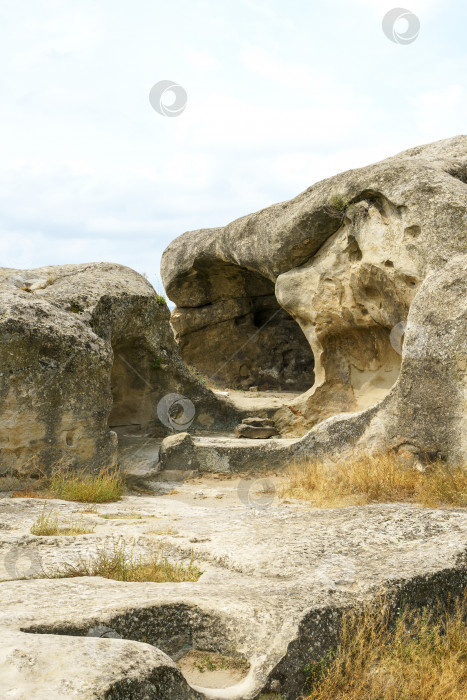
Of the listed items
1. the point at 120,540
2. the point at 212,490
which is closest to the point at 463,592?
the point at 120,540

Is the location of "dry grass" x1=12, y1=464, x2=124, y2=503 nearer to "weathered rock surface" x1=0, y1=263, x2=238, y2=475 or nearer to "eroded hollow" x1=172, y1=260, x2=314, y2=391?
"weathered rock surface" x1=0, y1=263, x2=238, y2=475

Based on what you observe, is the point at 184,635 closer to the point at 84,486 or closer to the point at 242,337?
the point at 84,486

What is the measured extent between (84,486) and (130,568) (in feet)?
11.7

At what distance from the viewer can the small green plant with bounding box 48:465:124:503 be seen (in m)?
7.79

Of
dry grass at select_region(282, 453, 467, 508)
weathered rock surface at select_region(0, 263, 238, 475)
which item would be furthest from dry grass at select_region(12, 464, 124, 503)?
dry grass at select_region(282, 453, 467, 508)

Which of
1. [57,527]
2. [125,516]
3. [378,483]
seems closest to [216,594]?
[57,527]

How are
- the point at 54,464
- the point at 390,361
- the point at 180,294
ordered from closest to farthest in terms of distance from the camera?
the point at 54,464 → the point at 390,361 → the point at 180,294

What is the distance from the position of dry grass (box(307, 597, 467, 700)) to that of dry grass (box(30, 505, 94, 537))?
260 centimetres

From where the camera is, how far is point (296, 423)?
12.6m

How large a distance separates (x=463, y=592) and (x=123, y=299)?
722cm

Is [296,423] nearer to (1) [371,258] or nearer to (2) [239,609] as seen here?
(1) [371,258]

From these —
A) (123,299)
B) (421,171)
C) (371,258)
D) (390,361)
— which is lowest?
(390,361)

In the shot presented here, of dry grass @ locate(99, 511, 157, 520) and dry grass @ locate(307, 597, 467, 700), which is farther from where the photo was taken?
dry grass @ locate(99, 511, 157, 520)

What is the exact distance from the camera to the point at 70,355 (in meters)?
8.80
